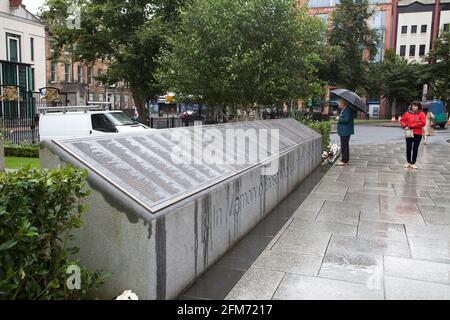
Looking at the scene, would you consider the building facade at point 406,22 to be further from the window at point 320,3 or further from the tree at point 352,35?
the tree at point 352,35

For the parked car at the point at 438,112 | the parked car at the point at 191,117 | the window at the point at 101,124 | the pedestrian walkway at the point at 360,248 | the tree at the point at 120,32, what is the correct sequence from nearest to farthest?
1. the pedestrian walkway at the point at 360,248
2. the window at the point at 101,124
3. the tree at the point at 120,32
4. the parked car at the point at 191,117
5. the parked car at the point at 438,112

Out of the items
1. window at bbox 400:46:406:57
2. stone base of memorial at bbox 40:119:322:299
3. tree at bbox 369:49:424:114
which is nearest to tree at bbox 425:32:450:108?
tree at bbox 369:49:424:114

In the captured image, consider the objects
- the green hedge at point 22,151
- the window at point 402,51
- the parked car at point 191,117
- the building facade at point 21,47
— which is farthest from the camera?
the window at point 402,51

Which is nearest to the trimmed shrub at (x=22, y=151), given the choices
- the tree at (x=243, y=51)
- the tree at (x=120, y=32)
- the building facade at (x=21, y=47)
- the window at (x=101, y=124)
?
the window at (x=101, y=124)

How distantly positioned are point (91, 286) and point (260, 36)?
944 cm

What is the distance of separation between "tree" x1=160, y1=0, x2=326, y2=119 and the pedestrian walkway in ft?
12.9

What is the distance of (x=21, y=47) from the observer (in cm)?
3562

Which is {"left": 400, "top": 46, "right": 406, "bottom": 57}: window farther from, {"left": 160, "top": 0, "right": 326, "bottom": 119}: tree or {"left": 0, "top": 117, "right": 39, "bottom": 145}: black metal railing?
{"left": 0, "top": 117, "right": 39, "bottom": 145}: black metal railing

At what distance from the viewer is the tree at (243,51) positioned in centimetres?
1116

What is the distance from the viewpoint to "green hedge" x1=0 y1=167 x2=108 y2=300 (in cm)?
262

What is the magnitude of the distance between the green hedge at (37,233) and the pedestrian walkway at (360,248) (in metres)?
1.53

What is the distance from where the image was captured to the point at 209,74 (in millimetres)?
11836

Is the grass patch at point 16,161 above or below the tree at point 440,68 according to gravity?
below
